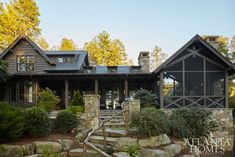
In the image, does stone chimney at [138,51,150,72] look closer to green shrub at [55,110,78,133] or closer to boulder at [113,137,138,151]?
green shrub at [55,110,78,133]

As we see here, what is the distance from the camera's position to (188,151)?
7.62 metres

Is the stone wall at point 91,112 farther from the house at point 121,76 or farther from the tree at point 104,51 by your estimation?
the tree at point 104,51

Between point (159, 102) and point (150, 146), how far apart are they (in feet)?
23.2

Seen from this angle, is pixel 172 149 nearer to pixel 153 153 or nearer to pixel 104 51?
pixel 153 153

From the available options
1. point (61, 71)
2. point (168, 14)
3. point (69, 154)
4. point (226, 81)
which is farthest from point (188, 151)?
point (61, 71)

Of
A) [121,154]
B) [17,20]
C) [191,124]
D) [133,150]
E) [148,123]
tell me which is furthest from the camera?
[17,20]

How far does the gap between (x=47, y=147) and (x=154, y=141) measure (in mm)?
3504

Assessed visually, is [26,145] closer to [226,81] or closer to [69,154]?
[69,154]

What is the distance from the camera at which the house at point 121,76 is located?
Result: 13.0 meters

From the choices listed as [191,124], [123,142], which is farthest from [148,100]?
[123,142]

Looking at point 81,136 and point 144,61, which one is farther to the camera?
point 144,61

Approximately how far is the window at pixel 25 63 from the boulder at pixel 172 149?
41.9 ft

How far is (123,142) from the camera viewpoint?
668 cm

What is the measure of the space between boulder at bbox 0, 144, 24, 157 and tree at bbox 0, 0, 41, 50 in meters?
21.0
